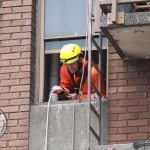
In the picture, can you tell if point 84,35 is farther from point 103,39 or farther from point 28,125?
point 28,125

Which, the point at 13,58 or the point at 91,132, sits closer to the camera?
the point at 91,132

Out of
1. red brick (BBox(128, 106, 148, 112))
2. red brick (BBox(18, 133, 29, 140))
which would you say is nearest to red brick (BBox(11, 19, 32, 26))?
red brick (BBox(18, 133, 29, 140))

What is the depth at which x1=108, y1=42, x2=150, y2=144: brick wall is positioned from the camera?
10266 mm

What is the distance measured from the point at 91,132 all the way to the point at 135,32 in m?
1.33

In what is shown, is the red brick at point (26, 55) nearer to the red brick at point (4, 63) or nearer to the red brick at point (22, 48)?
the red brick at point (22, 48)

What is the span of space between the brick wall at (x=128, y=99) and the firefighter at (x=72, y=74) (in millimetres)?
268

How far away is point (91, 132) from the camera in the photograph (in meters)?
9.96

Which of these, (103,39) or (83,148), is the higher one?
(103,39)

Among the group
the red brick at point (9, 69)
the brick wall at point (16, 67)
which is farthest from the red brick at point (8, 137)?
the red brick at point (9, 69)

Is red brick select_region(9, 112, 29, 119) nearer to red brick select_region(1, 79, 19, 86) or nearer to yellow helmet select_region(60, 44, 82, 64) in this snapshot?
red brick select_region(1, 79, 19, 86)

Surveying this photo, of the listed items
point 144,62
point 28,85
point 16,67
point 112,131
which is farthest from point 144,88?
point 16,67

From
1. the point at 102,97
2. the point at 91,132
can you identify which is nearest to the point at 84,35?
the point at 102,97

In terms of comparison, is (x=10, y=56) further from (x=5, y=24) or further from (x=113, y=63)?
(x=113, y=63)

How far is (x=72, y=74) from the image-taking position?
10969 millimetres
